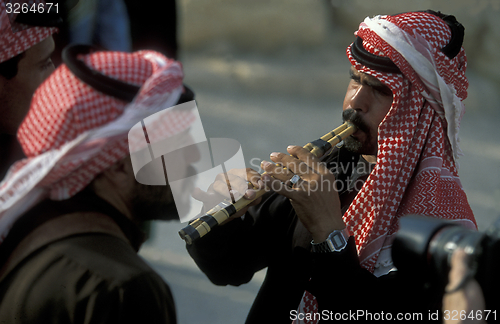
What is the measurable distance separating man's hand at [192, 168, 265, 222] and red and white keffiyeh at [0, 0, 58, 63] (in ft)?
3.53

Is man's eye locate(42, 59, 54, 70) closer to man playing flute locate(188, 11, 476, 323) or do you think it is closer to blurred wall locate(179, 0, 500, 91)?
man playing flute locate(188, 11, 476, 323)

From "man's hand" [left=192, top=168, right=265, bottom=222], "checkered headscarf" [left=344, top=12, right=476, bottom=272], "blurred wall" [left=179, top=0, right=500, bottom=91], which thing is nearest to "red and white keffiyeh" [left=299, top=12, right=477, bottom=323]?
"checkered headscarf" [left=344, top=12, right=476, bottom=272]

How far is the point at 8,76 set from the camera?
80.0 inches

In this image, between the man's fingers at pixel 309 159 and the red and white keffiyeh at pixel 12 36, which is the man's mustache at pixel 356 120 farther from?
the red and white keffiyeh at pixel 12 36

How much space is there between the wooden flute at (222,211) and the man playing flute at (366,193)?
0.28 feet

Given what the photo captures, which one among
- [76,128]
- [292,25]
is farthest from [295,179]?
[292,25]

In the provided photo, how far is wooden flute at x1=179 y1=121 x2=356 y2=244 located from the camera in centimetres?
178

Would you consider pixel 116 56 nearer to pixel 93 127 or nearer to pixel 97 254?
pixel 93 127

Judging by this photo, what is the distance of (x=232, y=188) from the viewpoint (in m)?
2.01

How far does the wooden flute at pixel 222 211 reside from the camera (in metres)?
1.78

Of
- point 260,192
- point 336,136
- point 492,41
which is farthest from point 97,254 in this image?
point 492,41

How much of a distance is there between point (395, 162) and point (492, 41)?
14.3 feet

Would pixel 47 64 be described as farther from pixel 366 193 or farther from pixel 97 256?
pixel 366 193

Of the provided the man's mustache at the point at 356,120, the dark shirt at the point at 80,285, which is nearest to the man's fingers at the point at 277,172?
the man's mustache at the point at 356,120
